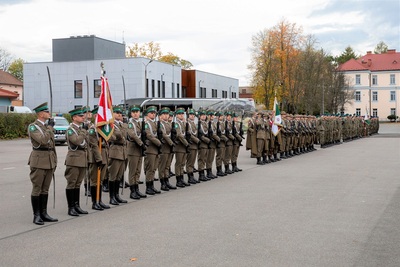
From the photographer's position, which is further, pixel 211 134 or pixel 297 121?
pixel 297 121

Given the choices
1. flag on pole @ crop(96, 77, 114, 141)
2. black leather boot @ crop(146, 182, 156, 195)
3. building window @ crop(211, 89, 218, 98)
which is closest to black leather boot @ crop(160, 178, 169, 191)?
black leather boot @ crop(146, 182, 156, 195)

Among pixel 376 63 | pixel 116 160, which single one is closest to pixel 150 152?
pixel 116 160

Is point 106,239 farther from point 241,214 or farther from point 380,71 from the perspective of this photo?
point 380,71

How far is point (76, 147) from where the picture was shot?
8.94 metres

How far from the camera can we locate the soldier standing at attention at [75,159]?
888 cm

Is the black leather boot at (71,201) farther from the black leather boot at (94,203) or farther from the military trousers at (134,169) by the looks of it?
the military trousers at (134,169)

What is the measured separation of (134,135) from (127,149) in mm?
366

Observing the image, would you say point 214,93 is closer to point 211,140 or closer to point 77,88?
point 77,88

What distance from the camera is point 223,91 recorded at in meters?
79.4

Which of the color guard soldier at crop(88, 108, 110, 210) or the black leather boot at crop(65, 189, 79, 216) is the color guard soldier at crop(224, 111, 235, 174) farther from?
the black leather boot at crop(65, 189, 79, 216)

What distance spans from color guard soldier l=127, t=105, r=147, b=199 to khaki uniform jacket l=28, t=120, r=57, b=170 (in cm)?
266

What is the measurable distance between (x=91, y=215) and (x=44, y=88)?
54.9 m

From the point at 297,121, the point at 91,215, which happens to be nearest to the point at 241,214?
the point at 91,215

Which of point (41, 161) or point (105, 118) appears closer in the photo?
point (41, 161)
